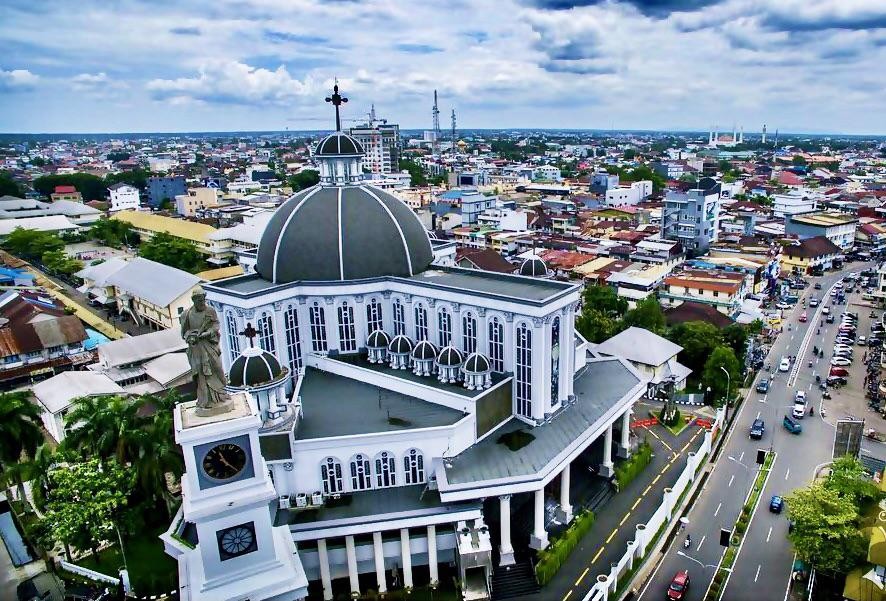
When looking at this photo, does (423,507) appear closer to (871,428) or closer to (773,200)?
(871,428)

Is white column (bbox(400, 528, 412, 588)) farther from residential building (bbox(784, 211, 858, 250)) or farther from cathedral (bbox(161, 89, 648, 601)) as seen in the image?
residential building (bbox(784, 211, 858, 250))

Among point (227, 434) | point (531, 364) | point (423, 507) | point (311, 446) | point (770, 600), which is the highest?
point (227, 434)

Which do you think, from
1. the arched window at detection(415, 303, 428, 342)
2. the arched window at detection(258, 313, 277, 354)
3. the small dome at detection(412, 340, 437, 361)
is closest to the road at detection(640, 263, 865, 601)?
the small dome at detection(412, 340, 437, 361)

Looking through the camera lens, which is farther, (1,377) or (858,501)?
(1,377)

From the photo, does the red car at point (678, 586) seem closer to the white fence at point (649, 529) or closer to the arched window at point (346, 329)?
the white fence at point (649, 529)

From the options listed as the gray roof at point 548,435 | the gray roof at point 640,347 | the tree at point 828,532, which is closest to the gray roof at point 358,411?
the gray roof at point 548,435

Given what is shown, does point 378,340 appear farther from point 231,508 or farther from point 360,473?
point 231,508

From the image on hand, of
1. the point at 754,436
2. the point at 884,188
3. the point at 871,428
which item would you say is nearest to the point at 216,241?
the point at 754,436
